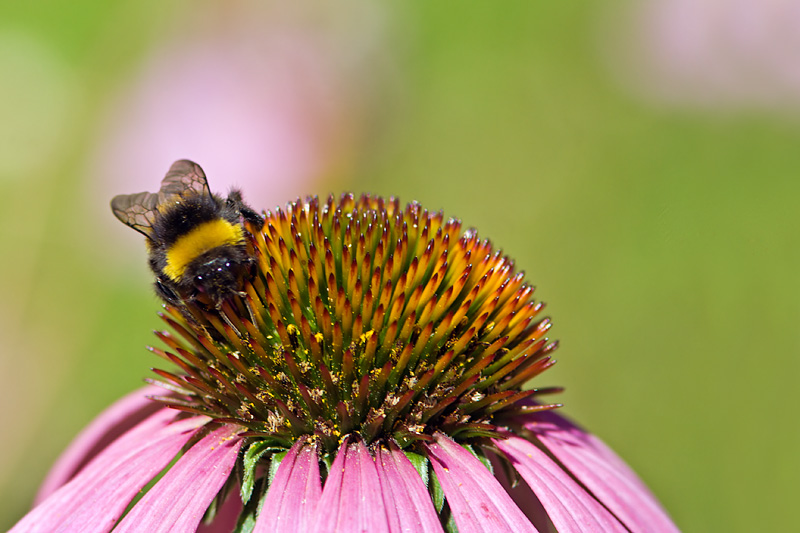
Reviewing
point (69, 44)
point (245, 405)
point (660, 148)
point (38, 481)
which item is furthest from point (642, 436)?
point (69, 44)

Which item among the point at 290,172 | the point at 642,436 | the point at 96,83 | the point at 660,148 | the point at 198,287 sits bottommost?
the point at 642,436

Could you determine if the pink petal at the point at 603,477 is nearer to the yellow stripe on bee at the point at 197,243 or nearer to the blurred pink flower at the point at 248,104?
the yellow stripe on bee at the point at 197,243

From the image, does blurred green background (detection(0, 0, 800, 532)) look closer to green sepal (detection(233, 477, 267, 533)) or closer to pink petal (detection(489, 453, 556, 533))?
green sepal (detection(233, 477, 267, 533))


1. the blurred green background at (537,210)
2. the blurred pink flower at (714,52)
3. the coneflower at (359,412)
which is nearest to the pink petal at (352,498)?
the coneflower at (359,412)

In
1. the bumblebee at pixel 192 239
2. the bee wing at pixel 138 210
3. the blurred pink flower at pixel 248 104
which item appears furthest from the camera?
the blurred pink flower at pixel 248 104

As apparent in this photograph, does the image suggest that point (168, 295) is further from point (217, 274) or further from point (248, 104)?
point (248, 104)

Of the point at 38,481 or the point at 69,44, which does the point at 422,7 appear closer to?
the point at 69,44

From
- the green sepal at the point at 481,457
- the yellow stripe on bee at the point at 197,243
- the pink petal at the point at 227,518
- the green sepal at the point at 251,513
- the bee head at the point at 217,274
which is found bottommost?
the green sepal at the point at 481,457

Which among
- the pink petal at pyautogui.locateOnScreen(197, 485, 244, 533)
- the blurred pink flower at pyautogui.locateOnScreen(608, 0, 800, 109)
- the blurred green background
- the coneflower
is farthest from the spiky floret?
the blurred pink flower at pyautogui.locateOnScreen(608, 0, 800, 109)
